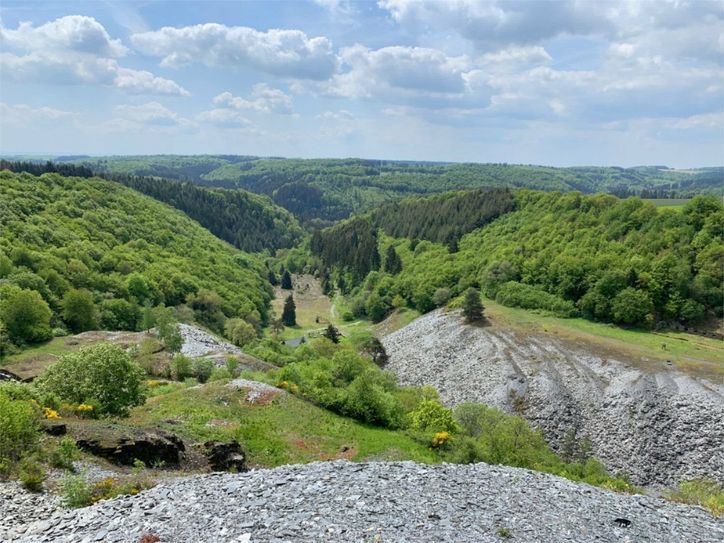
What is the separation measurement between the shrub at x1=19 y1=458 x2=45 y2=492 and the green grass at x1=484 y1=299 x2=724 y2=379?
6764 cm

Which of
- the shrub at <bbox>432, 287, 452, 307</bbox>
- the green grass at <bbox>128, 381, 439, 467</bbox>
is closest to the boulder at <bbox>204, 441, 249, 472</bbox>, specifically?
the green grass at <bbox>128, 381, 439, 467</bbox>

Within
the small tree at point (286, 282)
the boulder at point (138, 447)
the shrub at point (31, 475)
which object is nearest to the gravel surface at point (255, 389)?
the boulder at point (138, 447)

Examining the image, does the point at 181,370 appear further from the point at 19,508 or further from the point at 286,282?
the point at 286,282

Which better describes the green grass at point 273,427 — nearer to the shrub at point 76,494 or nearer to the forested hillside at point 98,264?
the shrub at point 76,494

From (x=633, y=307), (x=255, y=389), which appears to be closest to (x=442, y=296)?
(x=633, y=307)

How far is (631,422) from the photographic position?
51.7 meters

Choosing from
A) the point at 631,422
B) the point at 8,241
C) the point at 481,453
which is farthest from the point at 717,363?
the point at 8,241

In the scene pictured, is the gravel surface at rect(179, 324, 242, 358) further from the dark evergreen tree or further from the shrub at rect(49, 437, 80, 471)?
the dark evergreen tree

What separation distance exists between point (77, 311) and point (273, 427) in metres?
51.0

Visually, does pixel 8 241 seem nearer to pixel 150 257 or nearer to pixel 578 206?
pixel 150 257

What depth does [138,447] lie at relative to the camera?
2291 cm

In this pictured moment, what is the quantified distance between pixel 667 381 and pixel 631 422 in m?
10.0

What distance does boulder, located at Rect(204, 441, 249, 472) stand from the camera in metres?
25.0

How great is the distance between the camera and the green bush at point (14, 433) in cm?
1900
